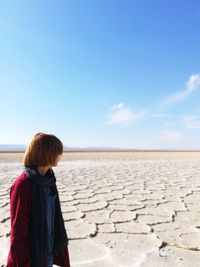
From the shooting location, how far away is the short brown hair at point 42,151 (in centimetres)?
140

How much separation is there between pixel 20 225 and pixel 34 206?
0.09 metres

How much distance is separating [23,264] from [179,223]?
2151 millimetres

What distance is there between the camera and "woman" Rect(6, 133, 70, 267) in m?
1.33

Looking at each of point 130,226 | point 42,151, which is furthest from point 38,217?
point 130,226

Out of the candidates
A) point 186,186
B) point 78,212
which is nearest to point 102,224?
point 78,212

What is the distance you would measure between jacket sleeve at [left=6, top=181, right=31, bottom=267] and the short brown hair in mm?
115

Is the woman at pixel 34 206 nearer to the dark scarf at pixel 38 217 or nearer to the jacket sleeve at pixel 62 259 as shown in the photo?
the dark scarf at pixel 38 217

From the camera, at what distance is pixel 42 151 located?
55.0 inches

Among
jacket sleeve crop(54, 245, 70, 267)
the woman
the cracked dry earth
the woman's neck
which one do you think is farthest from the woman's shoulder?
the cracked dry earth

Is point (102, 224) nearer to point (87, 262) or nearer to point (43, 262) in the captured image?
point (87, 262)

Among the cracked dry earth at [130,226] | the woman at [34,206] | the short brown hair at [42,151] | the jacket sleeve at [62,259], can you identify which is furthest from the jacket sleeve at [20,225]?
the cracked dry earth at [130,226]

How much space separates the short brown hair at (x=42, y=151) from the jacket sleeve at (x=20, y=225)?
0.12 metres

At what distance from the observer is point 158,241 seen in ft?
8.45

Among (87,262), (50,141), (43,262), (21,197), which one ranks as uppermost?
(50,141)
